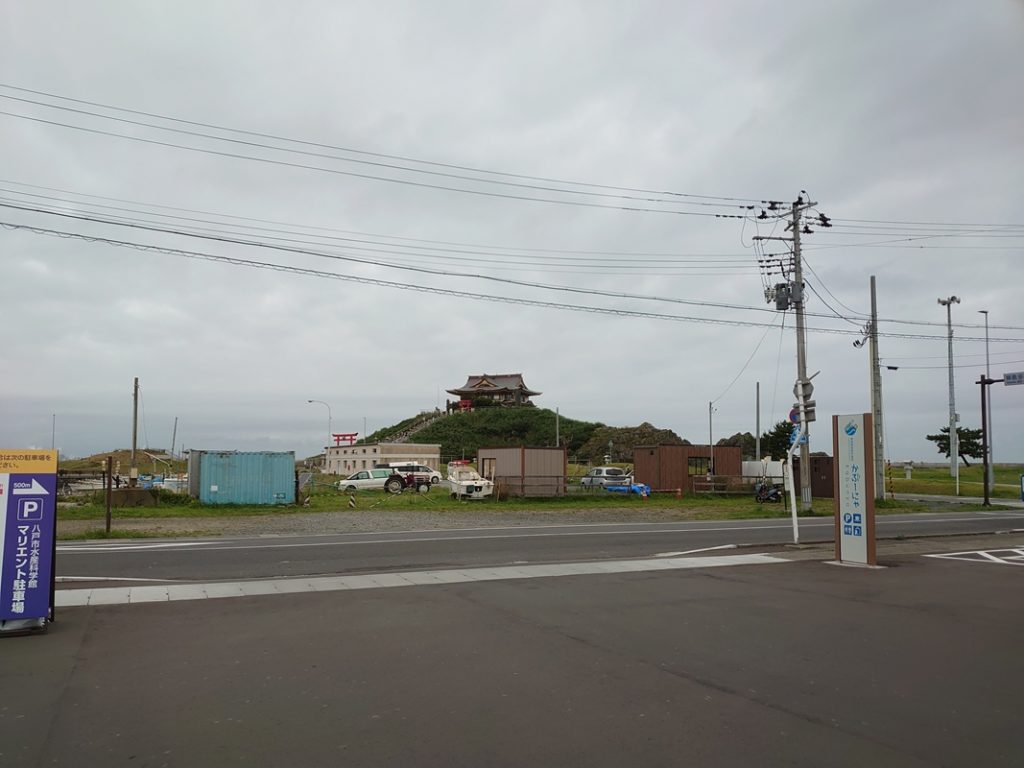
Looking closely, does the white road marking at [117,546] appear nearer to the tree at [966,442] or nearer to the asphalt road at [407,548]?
the asphalt road at [407,548]

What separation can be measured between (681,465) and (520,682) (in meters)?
37.5

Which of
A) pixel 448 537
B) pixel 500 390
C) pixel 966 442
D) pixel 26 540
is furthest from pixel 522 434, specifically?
pixel 26 540

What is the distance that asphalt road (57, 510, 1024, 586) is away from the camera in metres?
13.0

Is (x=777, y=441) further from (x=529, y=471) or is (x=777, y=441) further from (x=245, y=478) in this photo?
(x=245, y=478)

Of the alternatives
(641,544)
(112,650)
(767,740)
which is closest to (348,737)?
(767,740)

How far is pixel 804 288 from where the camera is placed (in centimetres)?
2941

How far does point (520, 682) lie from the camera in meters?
6.16

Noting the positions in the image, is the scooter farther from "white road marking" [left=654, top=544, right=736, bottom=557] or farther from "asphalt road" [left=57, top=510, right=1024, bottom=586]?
"white road marking" [left=654, top=544, right=736, bottom=557]

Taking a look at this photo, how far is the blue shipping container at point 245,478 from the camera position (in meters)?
30.6

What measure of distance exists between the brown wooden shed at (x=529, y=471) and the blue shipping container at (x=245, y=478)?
30.8 ft

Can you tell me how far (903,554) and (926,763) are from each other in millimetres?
12336

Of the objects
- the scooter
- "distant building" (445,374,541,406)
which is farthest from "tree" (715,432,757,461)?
the scooter

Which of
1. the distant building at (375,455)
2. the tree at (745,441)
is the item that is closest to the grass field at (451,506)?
the distant building at (375,455)

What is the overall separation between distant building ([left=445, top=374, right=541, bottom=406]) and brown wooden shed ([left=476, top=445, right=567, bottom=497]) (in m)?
68.4
